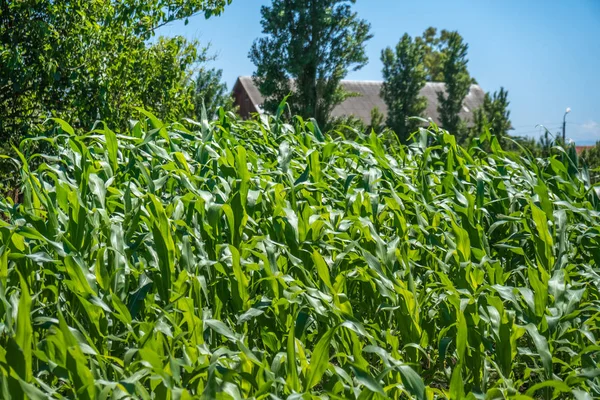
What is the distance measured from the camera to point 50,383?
2320 mm

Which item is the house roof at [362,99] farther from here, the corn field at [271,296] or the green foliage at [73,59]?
the corn field at [271,296]

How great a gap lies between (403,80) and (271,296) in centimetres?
2531

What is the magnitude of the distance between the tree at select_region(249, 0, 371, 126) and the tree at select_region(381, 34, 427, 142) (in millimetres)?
6735

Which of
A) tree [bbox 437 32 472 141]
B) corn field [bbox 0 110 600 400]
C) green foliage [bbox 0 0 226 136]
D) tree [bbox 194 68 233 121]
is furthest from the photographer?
tree [bbox 437 32 472 141]

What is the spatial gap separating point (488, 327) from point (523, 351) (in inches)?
8.9

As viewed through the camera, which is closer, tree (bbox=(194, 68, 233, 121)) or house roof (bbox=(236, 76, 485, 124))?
tree (bbox=(194, 68, 233, 121))

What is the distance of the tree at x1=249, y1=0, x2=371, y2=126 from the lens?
2011 centimetres

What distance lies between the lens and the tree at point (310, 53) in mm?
20109

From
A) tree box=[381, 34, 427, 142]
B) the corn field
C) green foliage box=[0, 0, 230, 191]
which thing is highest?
tree box=[381, 34, 427, 142]

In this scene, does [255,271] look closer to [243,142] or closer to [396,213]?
[396,213]

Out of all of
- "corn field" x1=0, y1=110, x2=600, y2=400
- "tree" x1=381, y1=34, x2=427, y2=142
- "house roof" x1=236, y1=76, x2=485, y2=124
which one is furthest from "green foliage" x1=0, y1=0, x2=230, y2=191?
"house roof" x1=236, y1=76, x2=485, y2=124

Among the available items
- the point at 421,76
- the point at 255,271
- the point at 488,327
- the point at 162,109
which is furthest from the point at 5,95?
the point at 421,76

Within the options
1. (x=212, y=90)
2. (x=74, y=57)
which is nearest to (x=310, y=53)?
(x=212, y=90)

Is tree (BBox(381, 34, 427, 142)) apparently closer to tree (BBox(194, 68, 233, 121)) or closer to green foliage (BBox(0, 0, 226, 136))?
tree (BBox(194, 68, 233, 121))
